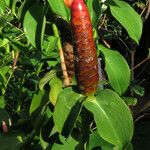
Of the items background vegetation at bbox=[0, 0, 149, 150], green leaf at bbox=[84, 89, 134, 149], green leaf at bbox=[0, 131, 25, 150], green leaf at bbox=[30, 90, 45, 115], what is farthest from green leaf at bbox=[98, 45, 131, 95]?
green leaf at bbox=[0, 131, 25, 150]

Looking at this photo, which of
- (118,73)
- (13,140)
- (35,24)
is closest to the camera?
(35,24)

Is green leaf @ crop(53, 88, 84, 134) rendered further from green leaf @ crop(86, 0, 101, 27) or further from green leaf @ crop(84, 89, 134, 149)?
green leaf @ crop(86, 0, 101, 27)

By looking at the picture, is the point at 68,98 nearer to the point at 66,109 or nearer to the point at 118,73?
the point at 66,109

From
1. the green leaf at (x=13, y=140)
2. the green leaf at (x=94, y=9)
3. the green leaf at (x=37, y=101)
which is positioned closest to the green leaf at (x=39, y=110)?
the green leaf at (x=37, y=101)

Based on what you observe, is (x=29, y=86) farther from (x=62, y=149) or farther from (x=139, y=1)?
(x=62, y=149)

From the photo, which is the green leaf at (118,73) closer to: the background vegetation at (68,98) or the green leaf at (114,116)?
the background vegetation at (68,98)

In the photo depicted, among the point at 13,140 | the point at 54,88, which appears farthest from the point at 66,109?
the point at 13,140
